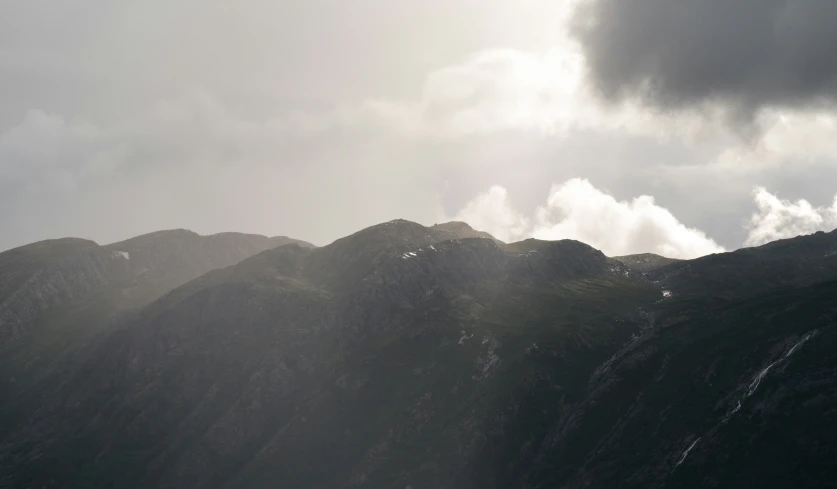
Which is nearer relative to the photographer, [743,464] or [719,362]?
[743,464]

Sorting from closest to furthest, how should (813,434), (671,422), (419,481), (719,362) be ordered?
(813,434), (671,422), (719,362), (419,481)

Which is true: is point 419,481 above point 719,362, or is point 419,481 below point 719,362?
below

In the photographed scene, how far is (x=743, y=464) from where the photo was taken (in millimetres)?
142125

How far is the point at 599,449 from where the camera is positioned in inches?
6983

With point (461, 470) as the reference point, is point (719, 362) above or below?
above

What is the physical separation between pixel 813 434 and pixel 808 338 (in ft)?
132

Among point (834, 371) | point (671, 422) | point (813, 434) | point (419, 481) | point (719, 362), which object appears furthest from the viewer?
point (419, 481)

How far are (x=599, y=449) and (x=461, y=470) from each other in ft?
148

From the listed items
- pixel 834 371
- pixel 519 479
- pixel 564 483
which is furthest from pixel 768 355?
pixel 519 479

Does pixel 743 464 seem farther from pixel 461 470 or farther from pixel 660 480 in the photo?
pixel 461 470

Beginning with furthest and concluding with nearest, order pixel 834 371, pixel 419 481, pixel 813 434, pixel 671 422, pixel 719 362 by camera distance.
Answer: pixel 419 481 < pixel 719 362 < pixel 671 422 < pixel 834 371 < pixel 813 434

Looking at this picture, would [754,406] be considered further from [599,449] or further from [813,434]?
[599,449]

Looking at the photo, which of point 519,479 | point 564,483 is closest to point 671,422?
point 564,483

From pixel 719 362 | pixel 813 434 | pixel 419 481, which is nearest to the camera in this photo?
pixel 813 434
